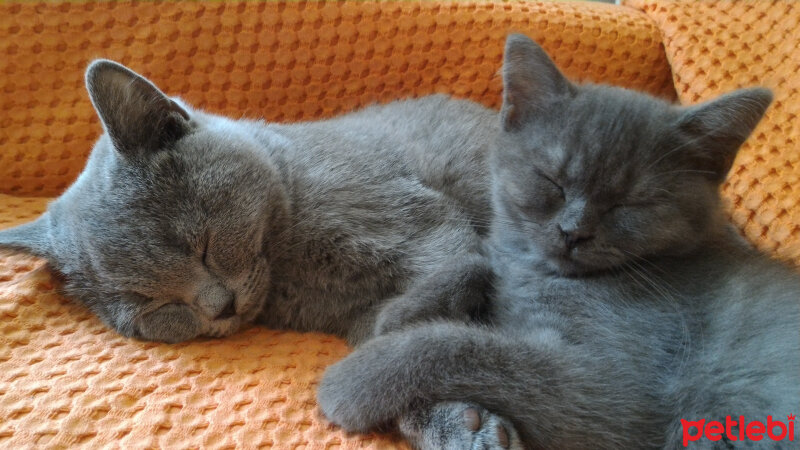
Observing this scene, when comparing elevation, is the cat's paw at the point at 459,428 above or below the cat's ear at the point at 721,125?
below

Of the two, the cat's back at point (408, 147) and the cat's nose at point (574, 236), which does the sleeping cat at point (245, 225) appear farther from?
the cat's nose at point (574, 236)

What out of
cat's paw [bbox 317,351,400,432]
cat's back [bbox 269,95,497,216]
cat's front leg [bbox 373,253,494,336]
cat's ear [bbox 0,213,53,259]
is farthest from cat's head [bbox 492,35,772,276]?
cat's ear [bbox 0,213,53,259]

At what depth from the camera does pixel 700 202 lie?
0.99m

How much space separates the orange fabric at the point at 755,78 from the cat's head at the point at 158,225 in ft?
3.43

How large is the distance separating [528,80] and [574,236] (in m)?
0.33

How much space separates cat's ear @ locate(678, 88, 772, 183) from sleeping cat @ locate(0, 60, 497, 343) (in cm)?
44

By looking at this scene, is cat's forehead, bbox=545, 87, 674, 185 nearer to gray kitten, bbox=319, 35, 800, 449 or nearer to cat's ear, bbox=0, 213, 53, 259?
gray kitten, bbox=319, 35, 800, 449

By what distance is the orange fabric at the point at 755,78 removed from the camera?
1.26m

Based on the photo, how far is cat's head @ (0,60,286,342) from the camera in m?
1.05

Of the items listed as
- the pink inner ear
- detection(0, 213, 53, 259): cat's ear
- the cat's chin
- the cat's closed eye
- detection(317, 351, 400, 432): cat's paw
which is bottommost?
detection(317, 351, 400, 432): cat's paw

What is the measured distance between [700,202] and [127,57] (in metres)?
1.35

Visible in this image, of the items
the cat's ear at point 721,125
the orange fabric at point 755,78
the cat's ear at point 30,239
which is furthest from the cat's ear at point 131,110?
the orange fabric at point 755,78

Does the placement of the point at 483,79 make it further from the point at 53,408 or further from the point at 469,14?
the point at 53,408

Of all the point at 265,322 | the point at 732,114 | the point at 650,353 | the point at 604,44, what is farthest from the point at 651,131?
the point at 265,322
